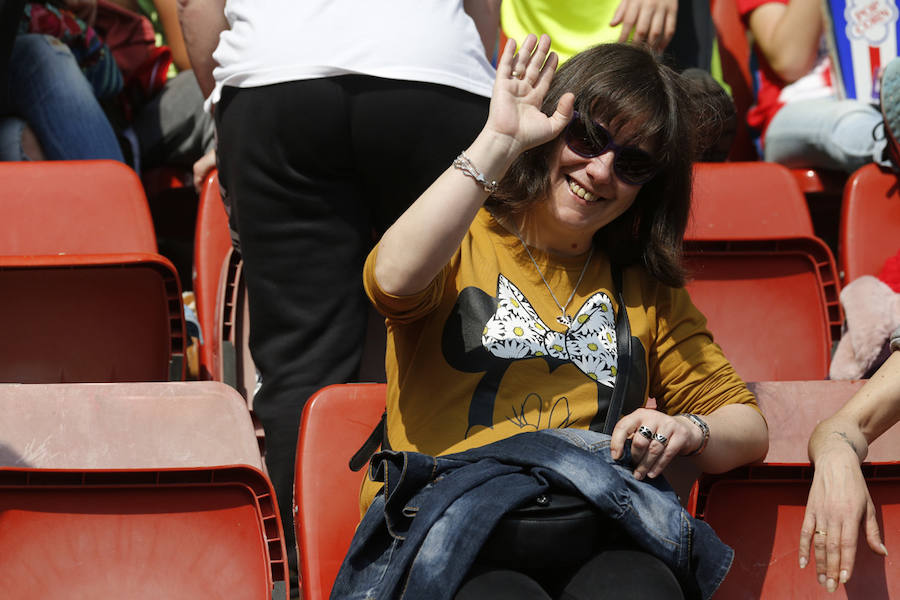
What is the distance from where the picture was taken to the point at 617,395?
5.31 feet

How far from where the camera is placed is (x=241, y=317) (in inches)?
93.3

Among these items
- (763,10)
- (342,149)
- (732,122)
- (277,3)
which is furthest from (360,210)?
(763,10)

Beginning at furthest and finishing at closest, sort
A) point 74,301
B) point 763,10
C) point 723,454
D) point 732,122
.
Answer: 1. point 763,10
2. point 732,122
3. point 74,301
4. point 723,454

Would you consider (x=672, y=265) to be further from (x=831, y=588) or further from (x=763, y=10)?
(x=763, y=10)

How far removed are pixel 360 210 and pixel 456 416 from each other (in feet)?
1.77

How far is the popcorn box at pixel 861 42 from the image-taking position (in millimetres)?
3240

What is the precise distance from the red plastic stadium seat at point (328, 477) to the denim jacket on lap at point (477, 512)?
19 cm

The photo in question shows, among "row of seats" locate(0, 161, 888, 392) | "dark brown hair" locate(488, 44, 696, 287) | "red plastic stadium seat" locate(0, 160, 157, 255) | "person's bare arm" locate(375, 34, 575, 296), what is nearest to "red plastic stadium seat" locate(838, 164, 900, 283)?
"row of seats" locate(0, 161, 888, 392)

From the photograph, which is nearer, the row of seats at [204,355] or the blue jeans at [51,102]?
the row of seats at [204,355]

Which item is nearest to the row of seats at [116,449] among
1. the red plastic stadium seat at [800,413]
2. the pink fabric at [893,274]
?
the red plastic stadium seat at [800,413]

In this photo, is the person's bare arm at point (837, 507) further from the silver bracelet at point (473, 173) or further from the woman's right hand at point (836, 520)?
the silver bracelet at point (473, 173)

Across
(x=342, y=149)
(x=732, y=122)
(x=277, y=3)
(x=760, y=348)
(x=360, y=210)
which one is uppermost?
(x=277, y=3)

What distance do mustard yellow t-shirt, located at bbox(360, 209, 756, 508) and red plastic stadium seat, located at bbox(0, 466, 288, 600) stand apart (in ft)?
0.59

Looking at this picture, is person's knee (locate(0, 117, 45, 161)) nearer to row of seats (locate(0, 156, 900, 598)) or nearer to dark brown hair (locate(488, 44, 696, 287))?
row of seats (locate(0, 156, 900, 598))
